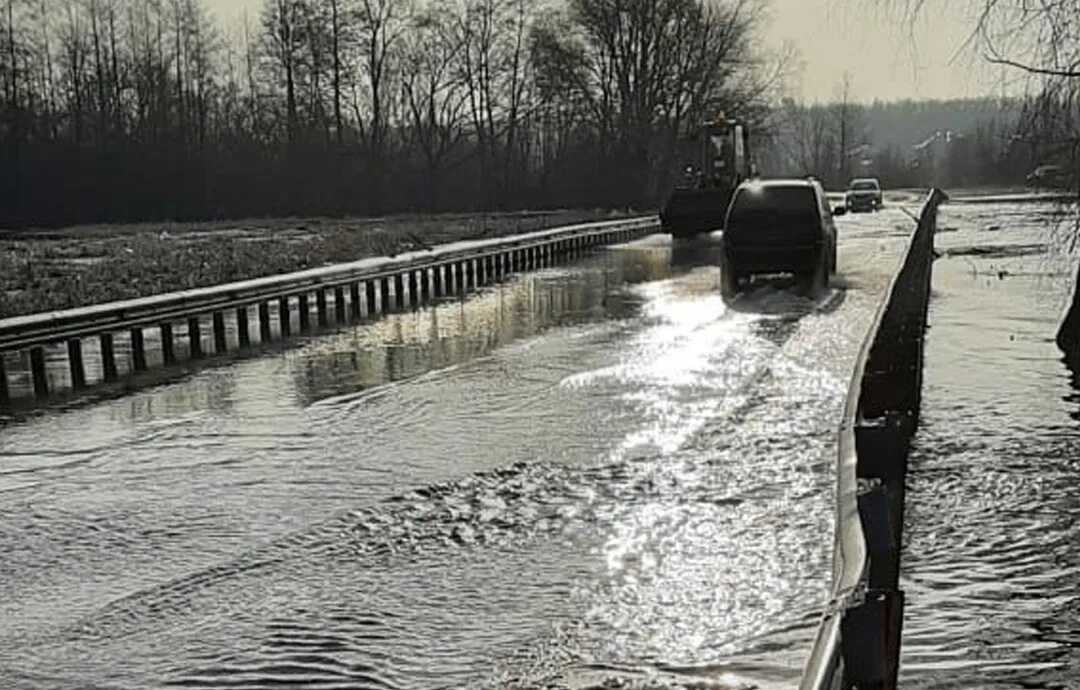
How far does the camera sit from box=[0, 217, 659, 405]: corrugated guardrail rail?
16250mm

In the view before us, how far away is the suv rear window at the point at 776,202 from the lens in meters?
24.3

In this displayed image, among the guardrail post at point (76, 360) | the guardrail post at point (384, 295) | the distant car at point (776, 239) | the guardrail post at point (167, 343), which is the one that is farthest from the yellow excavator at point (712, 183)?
the guardrail post at point (76, 360)

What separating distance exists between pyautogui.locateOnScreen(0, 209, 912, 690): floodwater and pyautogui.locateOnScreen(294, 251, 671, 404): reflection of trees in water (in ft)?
0.65

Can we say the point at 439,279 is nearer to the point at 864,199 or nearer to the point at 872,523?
the point at 872,523

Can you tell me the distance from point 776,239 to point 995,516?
52.2 ft

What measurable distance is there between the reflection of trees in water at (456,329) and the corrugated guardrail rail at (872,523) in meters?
7.49

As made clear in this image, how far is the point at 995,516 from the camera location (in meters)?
8.41

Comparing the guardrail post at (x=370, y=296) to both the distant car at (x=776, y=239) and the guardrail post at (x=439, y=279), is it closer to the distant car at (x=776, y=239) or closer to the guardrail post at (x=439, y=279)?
the guardrail post at (x=439, y=279)

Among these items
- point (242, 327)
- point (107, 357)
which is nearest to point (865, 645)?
point (107, 357)

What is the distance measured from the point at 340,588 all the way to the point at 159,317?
12.1m

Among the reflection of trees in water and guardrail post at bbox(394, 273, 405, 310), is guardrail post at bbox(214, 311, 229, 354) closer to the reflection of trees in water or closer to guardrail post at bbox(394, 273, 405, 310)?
the reflection of trees in water

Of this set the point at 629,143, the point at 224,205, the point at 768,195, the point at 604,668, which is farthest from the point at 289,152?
the point at 604,668

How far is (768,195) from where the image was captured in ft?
81.1

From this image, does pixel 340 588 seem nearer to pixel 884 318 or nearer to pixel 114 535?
pixel 114 535
